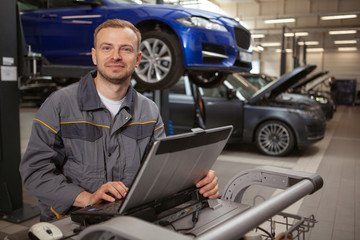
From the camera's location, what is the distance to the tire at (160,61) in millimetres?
4504

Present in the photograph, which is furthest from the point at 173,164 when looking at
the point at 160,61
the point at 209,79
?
the point at 209,79

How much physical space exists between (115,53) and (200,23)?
3.05m

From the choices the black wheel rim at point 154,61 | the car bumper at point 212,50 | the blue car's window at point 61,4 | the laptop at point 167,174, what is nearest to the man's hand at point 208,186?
the laptop at point 167,174

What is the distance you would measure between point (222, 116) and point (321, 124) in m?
1.75

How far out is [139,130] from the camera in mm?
1802

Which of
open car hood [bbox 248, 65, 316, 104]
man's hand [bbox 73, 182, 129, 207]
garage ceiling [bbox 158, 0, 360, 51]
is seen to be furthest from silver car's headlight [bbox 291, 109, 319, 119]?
garage ceiling [bbox 158, 0, 360, 51]

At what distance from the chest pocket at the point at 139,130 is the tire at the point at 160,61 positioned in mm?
2713

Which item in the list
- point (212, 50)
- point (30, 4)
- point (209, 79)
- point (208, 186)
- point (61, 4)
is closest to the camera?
point (208, 186)

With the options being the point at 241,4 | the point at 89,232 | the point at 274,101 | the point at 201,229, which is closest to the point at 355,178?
the point at 274,101

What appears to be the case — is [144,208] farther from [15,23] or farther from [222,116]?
[222,116]

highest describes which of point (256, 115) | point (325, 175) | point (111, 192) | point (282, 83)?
point (282, 83)

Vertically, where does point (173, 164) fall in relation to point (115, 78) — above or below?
below

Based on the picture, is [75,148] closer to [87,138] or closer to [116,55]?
[87,138]

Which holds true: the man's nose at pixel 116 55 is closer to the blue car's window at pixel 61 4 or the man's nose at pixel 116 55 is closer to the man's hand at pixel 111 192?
the man's hand at pixel 111 192
